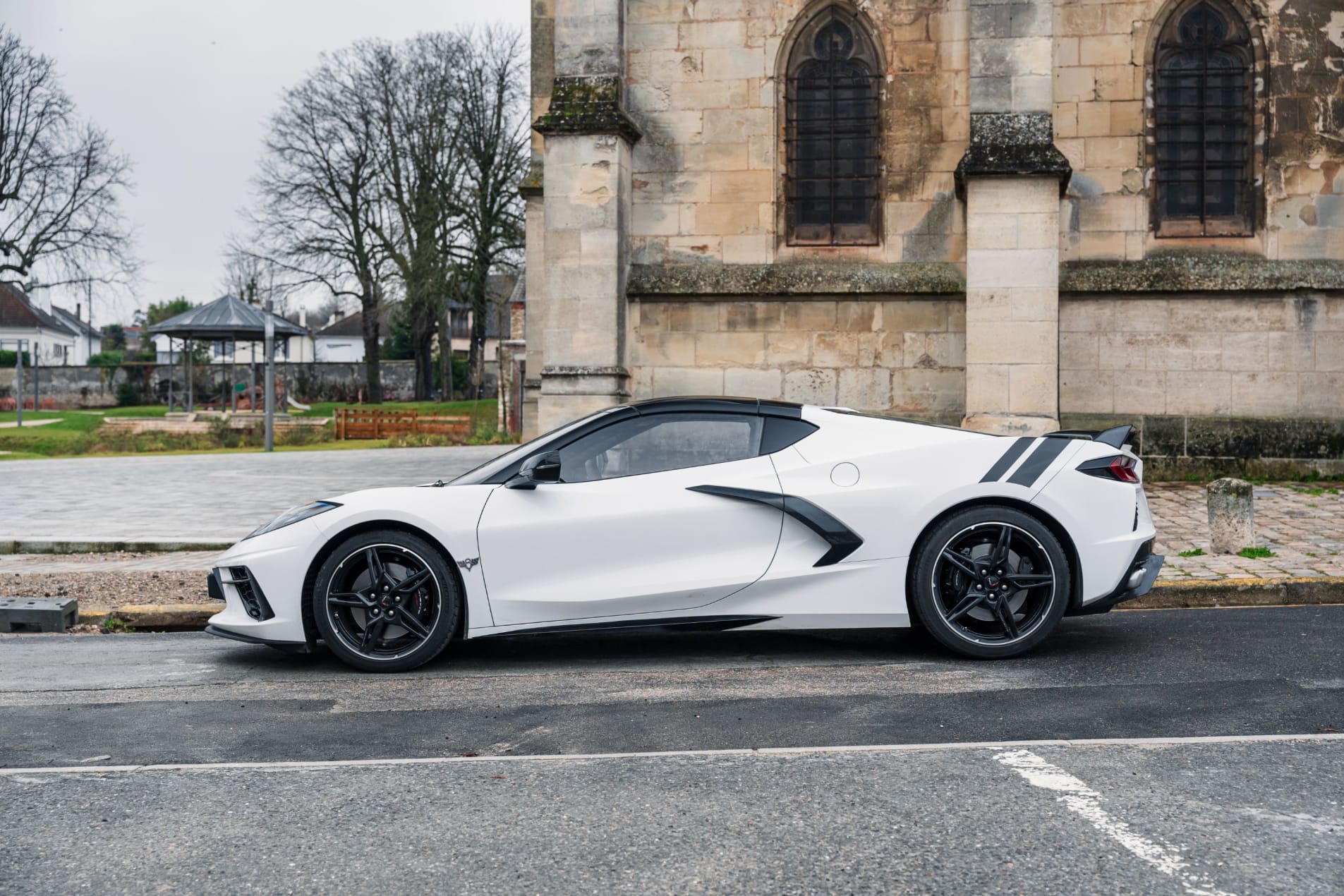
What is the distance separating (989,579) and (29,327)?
93.2 metres

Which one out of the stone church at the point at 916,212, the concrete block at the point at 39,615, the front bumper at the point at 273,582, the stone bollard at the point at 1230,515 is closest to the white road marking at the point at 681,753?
the front bumper at the point at 273,582

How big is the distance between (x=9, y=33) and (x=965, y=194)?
1659 inches

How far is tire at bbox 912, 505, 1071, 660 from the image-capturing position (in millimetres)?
5941

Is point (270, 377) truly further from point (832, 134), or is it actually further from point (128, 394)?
point (128, 394)

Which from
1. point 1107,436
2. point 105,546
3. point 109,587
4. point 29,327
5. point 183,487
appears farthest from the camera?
point 29,327

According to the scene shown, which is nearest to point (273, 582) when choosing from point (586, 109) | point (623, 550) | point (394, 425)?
point (623, 550)

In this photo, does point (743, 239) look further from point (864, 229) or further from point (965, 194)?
point (965, 194)

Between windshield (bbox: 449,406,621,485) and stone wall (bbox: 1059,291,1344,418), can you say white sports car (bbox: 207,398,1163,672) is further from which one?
stone wall (bbox: 1059,291,1344,418)

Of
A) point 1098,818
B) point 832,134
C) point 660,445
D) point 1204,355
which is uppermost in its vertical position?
point 832,134

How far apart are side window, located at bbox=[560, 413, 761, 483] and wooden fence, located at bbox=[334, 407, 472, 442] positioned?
2713 centimetres

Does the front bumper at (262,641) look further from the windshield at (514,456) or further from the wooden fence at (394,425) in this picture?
the wooden fence at (394,425)

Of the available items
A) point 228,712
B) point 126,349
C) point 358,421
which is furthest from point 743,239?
point 126,349

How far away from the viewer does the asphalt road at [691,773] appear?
10.9ft

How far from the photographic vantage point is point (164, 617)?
7930 mm
